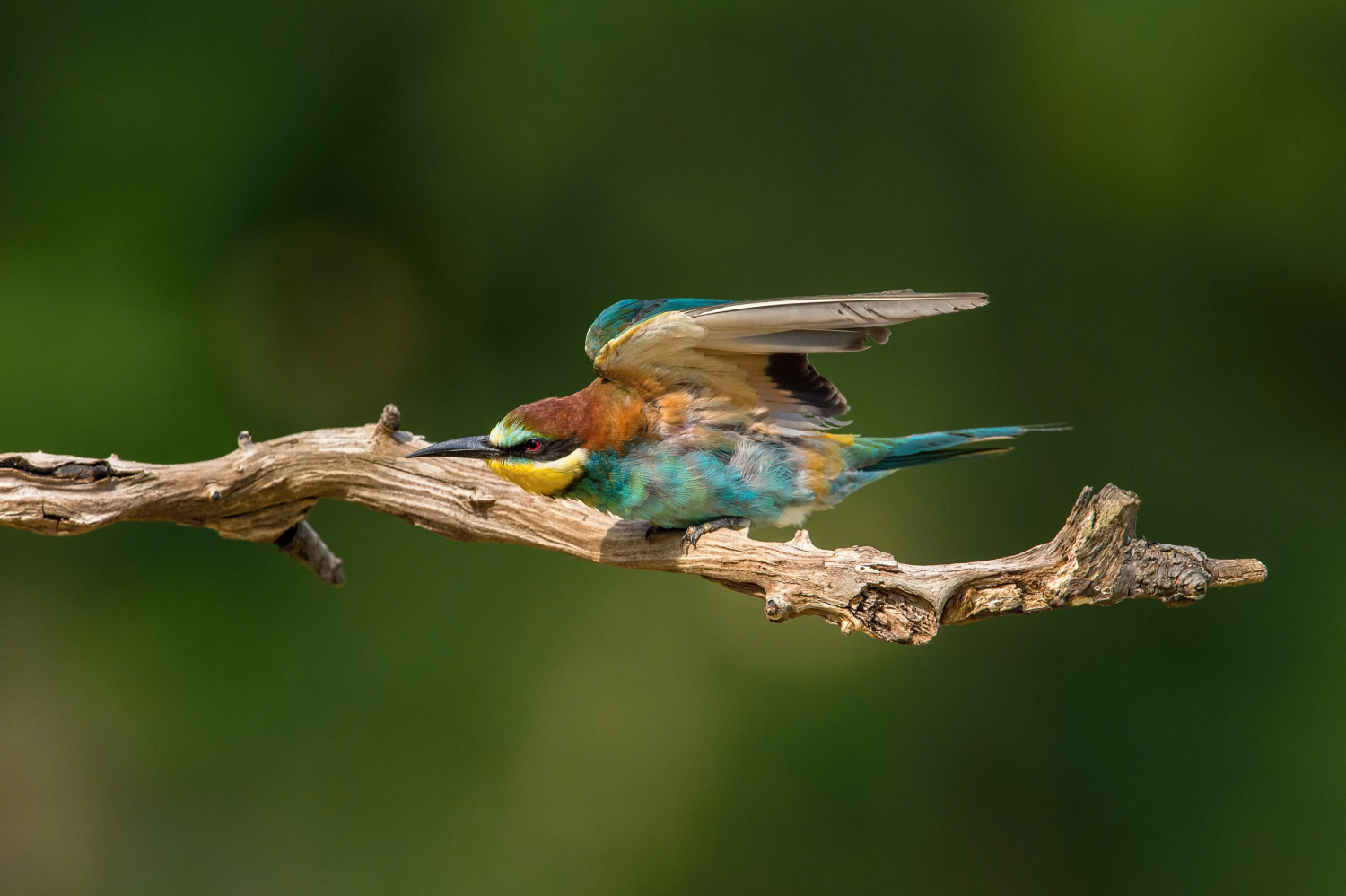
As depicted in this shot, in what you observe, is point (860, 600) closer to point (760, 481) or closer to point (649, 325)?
point (760, 481)

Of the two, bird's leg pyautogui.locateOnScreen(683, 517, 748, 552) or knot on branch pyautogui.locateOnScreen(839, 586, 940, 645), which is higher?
bird's leg pyautogui.locateOnScreen(683, 517, 748, 552)

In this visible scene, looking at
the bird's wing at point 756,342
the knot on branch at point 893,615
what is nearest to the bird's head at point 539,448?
the bird's wing at point 756,342

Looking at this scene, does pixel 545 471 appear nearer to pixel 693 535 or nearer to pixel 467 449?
pixel 467 449

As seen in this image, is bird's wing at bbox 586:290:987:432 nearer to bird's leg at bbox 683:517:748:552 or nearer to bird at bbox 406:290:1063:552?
bird at bbox 406:290:1063:552

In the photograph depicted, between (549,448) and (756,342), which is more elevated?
(756,342)

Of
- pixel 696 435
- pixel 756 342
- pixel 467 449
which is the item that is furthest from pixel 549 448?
pixel 756 342

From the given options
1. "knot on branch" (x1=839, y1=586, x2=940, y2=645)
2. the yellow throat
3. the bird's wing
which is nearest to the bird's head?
the yellow throat

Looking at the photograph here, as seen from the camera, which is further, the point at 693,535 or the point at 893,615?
the point at 693,535
